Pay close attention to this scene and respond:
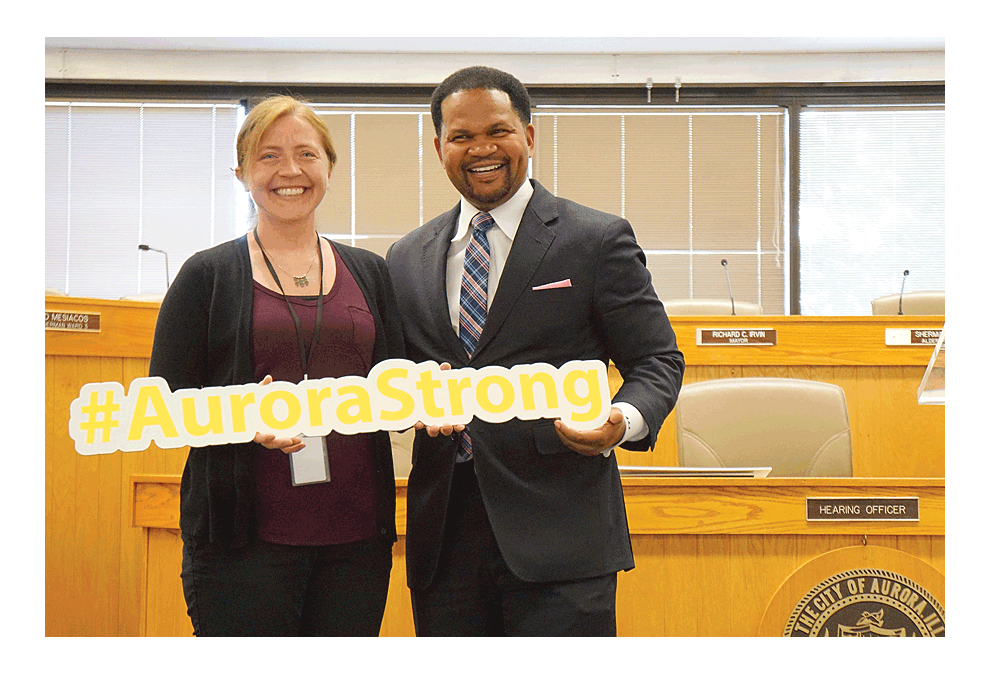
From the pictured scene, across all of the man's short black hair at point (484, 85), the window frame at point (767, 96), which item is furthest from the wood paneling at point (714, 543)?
the window frame at point (767, 96)

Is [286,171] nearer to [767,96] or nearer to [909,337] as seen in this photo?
[909,337]

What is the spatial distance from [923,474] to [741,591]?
150 cm

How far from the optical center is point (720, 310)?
3596mm

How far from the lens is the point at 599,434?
1.31 metres

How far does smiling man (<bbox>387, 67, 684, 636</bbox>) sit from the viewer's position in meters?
1.35

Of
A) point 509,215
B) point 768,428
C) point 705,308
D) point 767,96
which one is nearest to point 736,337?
point 705,308

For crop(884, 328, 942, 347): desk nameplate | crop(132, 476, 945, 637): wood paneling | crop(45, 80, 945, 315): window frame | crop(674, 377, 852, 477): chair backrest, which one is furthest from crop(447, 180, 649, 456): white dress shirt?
crop(45, 80, 945, 315): window frame

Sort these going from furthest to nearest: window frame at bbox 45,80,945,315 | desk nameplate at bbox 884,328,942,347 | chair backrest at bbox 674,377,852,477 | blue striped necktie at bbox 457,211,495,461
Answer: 1. window frame at bbox 45,80,945,315
2. desk nameplate at bbox 884,328,942,347
3. chair backrest at bbox 674,377,852,477
4. blue striped necktie at bbox 457,211,495,461

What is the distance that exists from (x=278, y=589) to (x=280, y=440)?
250mm

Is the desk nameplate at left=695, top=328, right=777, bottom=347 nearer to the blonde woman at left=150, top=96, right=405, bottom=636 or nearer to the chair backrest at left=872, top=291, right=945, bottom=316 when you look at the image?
the chair backrest at left=872, top=291, right=945, bottom=316

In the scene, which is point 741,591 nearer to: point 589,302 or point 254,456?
point 589,302

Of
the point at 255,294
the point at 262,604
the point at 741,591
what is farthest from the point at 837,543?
the point at 255,294

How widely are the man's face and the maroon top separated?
0.95 feet

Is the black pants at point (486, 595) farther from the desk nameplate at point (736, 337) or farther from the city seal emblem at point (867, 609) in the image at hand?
the desk nameplate at point (736, 337)
